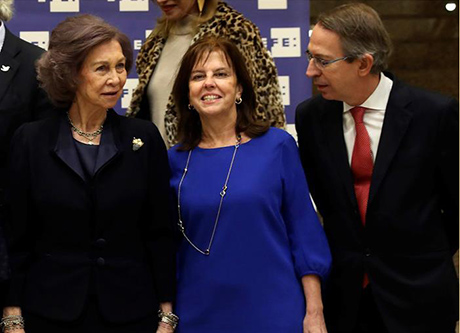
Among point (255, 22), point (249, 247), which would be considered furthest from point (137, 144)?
point (255, 22)

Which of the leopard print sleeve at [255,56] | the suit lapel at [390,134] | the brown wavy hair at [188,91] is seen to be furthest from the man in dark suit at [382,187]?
the leopard print sleeve at [255,56]

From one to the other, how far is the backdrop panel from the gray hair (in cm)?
151

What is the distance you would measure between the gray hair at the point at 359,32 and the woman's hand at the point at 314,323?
91 centimetres

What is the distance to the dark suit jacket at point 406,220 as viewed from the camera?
271 cm

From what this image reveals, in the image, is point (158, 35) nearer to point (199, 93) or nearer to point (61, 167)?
point (199, 93)

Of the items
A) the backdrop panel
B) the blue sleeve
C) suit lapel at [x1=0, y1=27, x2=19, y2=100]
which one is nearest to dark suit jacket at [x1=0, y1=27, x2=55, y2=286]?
suit lapel at [x1=0, y1=27, x2=19, y2=100]

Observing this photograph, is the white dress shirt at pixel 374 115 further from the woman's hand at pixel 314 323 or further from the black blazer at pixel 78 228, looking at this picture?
the black blazer at pixel 78 228

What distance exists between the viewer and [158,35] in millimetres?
3562

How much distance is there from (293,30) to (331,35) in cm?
157

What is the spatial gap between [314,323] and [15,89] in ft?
4.59

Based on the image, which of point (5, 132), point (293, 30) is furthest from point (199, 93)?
point (293, 30)

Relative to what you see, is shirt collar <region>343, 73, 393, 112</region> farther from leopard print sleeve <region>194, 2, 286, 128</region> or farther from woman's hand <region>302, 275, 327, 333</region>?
woman's hand <region>302, 275, 327, 333</region>

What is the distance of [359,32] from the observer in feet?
9.07

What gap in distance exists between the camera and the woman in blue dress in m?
2.62
